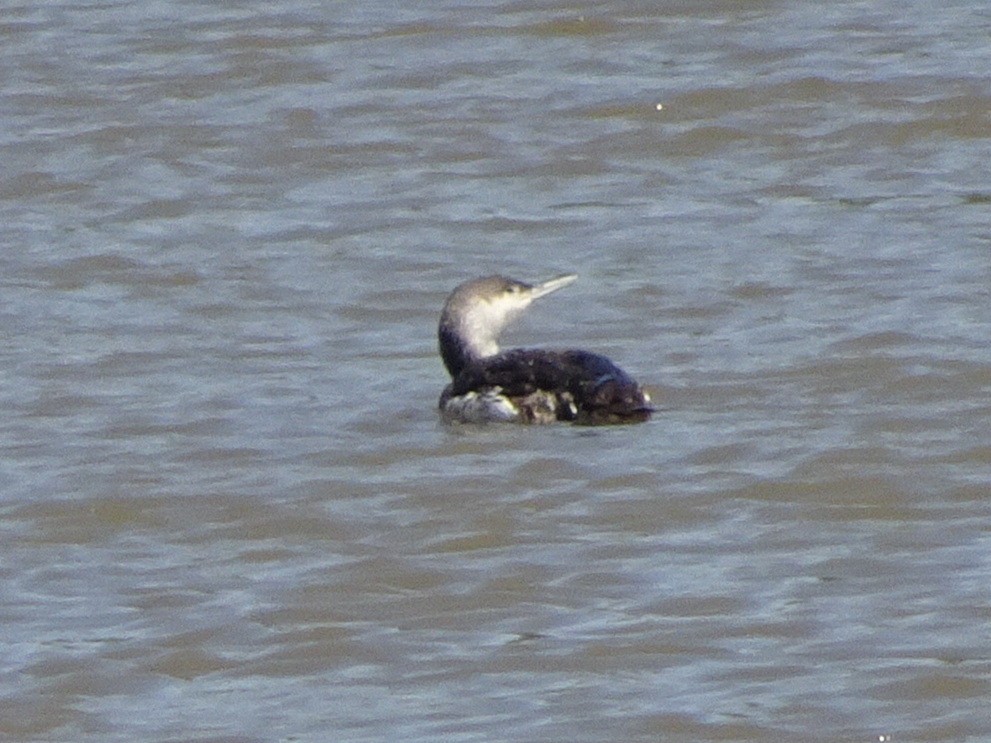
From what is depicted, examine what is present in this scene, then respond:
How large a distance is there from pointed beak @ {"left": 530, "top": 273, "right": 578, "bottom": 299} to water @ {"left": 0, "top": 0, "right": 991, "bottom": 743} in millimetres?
262

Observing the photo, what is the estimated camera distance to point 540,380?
A: 8.60 m

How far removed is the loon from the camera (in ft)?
27.5

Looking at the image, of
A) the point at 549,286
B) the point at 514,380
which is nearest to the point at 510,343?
the point at 549,286

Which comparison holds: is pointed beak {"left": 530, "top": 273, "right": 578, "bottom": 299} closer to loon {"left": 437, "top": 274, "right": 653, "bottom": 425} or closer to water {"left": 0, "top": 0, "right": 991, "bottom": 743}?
loon {"left": 437, "top": 274, "right": 653, "bottom": 425}

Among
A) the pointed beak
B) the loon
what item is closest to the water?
the loon

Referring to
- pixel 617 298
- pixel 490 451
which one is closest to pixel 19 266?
pixel 617 298

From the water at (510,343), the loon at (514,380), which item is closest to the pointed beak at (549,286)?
the loon at (514,380)

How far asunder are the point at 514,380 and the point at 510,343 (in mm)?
1396

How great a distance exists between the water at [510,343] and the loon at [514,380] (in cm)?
15

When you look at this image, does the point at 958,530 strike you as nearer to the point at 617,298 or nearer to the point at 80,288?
the point at 617,298

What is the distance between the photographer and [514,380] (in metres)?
8.68

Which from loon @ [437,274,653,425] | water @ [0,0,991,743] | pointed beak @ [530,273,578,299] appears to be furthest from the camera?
pointed beak @ [530,273,578,299]

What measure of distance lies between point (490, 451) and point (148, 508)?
42.5 inches

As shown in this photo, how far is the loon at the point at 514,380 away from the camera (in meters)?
8.38
